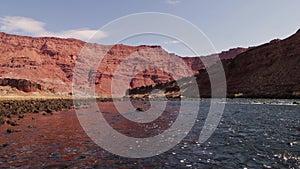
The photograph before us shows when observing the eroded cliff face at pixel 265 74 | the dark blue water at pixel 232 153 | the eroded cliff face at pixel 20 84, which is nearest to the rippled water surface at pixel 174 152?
the dark blue water at pixel 232 153

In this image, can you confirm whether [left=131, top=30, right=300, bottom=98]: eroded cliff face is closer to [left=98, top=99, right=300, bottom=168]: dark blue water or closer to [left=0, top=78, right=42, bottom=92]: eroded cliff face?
[left=98, top=99, right=300, bottom=168]: dark blue water

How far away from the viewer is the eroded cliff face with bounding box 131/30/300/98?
86938 mm

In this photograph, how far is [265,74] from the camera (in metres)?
103

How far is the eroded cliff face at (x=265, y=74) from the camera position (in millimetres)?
86938

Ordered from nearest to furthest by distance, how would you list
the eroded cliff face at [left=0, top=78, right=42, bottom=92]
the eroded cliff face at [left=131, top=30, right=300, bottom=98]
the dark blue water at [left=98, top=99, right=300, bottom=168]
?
1. the dark blue water at [left=98, top=99, right=300, bottom=168]
2. the eroded cliff face at [left=131, top=30, right=300, bottom=98]
3. the eroded cliff face at [left=0, top=78, right=42, bottom=92]

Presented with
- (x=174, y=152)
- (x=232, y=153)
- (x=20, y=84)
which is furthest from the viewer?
(x=20, y=84)

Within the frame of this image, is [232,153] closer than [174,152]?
Yes

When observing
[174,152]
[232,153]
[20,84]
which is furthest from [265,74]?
[20,84]

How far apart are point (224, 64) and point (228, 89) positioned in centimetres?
2891

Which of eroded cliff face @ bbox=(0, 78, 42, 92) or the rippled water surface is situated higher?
eroded cliff face @ bbox=(0, 78, 42, 92)

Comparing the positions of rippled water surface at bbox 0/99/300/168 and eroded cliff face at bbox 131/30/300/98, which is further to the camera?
eroded cliff face at bbox 131/30/300/98

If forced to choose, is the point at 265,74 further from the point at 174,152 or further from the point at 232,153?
the point at 174,152

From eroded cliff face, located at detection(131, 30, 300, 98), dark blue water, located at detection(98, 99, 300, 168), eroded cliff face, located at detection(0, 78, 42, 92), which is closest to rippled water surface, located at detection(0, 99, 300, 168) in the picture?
dark blue water, located at detection(98, 99, 300, 168)

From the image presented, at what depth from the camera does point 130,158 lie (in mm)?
14688
